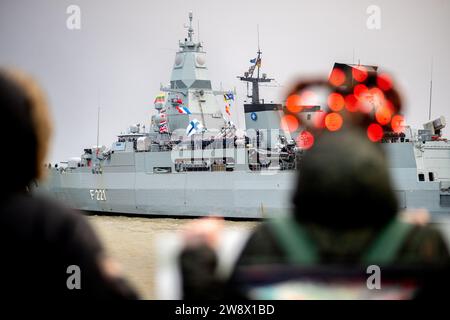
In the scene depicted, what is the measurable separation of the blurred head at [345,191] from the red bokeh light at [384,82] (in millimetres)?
416

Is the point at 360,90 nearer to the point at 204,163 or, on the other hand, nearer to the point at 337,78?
the point at 337,78

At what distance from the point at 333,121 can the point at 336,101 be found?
0.38 feet

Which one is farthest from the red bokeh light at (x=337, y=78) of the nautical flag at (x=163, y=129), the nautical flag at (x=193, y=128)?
the nautical flag at (x=163, y=129)

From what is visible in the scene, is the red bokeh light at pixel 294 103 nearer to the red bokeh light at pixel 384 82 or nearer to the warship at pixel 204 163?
the red bokeh light at pixel 384 82

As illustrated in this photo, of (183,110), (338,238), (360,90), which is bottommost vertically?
(338,238)

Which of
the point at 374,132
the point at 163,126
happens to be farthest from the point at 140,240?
the point at 374,132

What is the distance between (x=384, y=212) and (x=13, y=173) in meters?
0.98

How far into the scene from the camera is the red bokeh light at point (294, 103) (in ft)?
6.42

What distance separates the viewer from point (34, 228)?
162 centimetres

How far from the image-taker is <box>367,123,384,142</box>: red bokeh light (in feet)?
5.92

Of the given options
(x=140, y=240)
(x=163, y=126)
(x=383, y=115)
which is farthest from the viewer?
(x=163, y=126)

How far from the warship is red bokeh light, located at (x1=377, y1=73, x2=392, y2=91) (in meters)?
25.4
